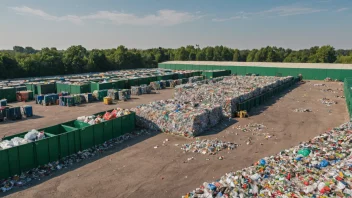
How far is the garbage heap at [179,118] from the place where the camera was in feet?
65.6

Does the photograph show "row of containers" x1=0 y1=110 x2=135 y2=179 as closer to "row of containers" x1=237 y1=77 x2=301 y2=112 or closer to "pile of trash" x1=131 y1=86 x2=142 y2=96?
"row of containers" x1=237 y1=77 x2=301 y2=112

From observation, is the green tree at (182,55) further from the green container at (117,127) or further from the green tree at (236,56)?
the green container at (117,127)

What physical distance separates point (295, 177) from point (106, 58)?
73403mm

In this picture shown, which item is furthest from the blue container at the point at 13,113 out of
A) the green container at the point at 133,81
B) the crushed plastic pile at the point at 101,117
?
the green container at the point at 133,81

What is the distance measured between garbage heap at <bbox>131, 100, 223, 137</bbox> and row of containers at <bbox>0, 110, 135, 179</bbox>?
1.41 m

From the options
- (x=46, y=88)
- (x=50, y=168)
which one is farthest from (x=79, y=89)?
(x=50, y=168)

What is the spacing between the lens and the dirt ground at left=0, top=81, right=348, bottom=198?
12.8m

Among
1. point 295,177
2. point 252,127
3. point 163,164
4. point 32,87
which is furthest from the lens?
point 32,87

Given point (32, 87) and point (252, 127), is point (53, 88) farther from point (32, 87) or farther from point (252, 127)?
point (252, 127)

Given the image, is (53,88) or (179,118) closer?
(179,118)

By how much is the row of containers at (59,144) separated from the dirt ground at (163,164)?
131cm

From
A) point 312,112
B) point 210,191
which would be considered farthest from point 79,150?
point 312,112

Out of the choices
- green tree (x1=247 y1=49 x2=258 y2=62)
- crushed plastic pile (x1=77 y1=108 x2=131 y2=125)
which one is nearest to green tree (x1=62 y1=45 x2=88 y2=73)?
crushed plastic pile (x1=77 y1=108 x2=131 y2=125)

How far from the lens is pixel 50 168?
49.0 ft
